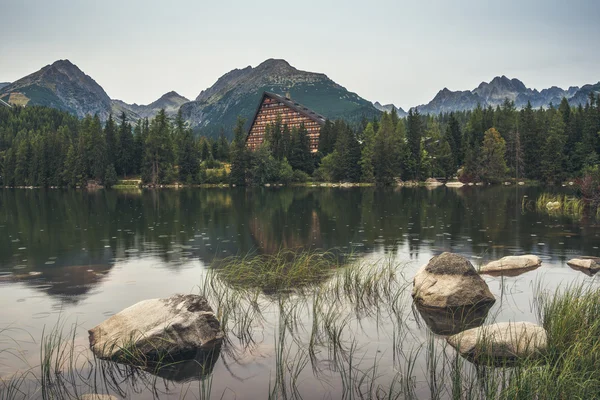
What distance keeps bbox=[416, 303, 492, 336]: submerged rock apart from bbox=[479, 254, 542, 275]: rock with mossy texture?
17.4ft

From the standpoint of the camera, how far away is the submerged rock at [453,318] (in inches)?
513

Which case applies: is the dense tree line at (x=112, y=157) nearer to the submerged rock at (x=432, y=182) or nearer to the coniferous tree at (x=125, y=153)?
the coniferous tree at (x=125, y=153)

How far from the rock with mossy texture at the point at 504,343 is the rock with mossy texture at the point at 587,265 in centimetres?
1123

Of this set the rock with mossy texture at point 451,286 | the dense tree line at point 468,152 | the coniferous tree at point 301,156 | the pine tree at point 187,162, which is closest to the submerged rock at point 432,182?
the dense tree line at point 468,152

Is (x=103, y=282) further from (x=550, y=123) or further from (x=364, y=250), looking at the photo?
(x=550, y=123)

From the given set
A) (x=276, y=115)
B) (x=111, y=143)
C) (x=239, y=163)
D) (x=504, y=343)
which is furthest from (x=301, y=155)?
(x=504, y=343)

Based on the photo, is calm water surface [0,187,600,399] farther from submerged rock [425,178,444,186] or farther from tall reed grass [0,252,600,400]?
submerged rock [425,178,444,186]

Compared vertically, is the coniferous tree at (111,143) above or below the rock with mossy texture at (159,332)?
above

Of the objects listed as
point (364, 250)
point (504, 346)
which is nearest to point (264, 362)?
point (504, 346)

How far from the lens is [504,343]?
10.4 meters

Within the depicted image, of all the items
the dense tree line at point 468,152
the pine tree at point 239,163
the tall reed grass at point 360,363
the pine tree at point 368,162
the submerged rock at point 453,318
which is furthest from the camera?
the pine tree at point 239,163

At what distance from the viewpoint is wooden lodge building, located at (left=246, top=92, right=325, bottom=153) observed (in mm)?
170750

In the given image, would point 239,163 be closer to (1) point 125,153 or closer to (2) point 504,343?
(1) point 125,153

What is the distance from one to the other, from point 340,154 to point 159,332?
117523 mm
